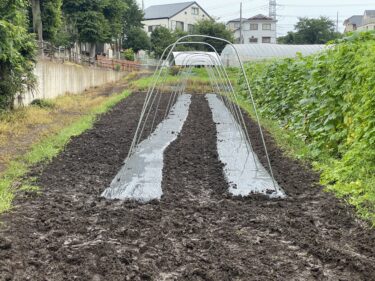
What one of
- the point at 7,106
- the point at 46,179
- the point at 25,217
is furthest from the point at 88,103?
the point at 25,217

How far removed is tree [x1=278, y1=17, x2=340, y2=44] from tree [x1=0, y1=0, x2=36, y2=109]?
40.3m

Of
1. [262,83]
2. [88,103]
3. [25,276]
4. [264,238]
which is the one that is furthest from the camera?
[88,103]

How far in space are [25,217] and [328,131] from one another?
4.48 meters

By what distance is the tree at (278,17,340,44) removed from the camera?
4766 centimetres

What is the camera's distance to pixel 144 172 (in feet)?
20.4

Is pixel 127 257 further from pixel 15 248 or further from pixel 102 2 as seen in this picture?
pixel 102 2

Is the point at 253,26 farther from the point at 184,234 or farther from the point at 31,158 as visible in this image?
the point at 184,234

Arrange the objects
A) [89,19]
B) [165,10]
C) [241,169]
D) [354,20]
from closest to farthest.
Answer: [241,169], [89,19], [165,10], [354,20]

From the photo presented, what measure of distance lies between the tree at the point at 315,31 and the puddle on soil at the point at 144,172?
138 feet

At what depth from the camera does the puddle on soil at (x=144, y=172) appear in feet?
17.0

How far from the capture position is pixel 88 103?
1770 cm

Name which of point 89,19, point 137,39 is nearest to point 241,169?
point 89,19

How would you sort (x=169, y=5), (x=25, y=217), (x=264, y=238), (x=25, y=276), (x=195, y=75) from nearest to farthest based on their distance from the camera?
(x=25, y=276)
(x=264, y=238)
(x=25, y=217)
(x=195, y=75)
(x=169, y=5)

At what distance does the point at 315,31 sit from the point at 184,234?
157 ft
